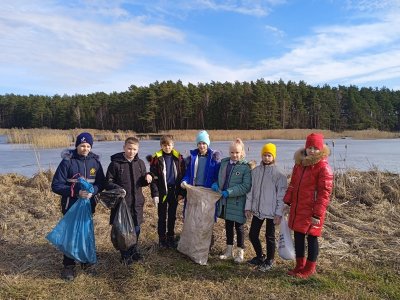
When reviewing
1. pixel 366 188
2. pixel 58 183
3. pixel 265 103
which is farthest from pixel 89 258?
pixel 265 103

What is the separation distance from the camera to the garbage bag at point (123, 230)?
3959 millimetres

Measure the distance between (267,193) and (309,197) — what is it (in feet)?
1.65

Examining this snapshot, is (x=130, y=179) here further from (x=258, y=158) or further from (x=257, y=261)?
(x=258, y=158)

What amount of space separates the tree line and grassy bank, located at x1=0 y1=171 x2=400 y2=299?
1666 inches

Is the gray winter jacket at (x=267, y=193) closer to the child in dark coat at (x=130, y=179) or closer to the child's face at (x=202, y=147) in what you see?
the child's face at (x=202, y=147)

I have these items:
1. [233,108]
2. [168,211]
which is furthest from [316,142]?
[233,108]

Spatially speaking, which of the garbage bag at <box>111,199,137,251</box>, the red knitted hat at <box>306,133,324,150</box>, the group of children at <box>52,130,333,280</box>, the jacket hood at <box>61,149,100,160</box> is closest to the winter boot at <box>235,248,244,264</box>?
the group of children at <box>52,130,333,280</box>

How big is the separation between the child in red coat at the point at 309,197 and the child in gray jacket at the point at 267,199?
13 centimetres

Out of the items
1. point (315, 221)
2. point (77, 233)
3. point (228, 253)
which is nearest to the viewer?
point (315, 221)

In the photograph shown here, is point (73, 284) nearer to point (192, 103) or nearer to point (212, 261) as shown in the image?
point (212, 261)

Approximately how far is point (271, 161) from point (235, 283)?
1.38 m

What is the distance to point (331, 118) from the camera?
5447cm

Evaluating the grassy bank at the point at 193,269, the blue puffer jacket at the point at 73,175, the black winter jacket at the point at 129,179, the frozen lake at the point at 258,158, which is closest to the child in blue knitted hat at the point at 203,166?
the black winter jacket at the point at 129,179

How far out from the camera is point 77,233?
12.7 ft
